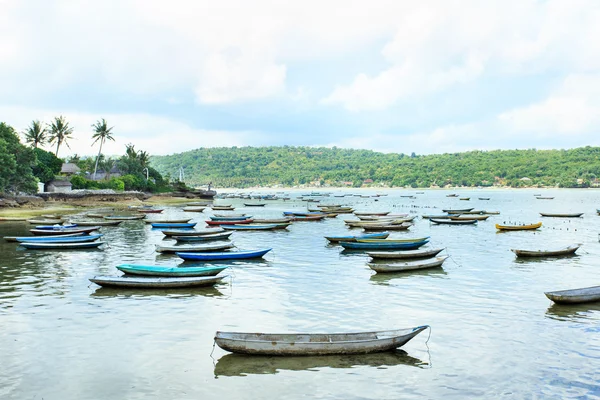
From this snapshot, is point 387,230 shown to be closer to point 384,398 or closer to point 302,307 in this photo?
point 302,307

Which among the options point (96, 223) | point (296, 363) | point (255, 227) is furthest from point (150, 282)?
point (96, 223)

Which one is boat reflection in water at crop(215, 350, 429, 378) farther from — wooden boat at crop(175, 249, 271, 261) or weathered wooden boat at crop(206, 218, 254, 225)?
weathered wooden boat at crop(206, 218, 254, 225)

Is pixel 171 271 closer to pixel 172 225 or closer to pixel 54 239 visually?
pixel 54 239

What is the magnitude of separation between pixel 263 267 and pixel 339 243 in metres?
10.9

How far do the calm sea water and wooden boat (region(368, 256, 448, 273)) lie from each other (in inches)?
20.6

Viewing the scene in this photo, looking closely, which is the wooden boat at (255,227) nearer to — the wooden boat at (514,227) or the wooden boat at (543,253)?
the wooden boat at (514,227)

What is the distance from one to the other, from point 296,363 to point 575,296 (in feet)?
43.2

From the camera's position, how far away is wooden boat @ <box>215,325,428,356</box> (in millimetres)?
15555

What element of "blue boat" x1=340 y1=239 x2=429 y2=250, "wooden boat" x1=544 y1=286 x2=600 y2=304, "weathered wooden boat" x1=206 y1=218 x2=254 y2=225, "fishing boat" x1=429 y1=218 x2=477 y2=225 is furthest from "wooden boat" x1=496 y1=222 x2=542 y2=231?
"wooden boat" x1=544 y1=286 x2=600 y2=304

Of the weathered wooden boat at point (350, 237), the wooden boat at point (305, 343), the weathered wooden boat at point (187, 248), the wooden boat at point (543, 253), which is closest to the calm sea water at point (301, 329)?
the wooden boat at point (305, 343)

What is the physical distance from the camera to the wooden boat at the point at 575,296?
21.5 meters

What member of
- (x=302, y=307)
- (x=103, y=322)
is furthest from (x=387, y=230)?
(x=103, y=322)

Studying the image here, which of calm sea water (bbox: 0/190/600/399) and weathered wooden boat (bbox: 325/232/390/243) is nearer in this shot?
calm sea water (bbox: 0/190/600/399)

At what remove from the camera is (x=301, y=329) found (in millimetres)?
19062
